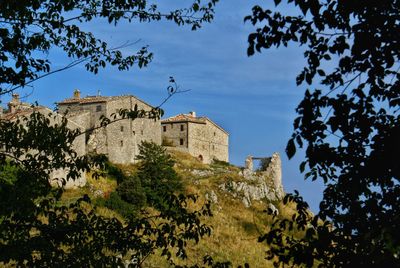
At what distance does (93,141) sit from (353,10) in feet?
136

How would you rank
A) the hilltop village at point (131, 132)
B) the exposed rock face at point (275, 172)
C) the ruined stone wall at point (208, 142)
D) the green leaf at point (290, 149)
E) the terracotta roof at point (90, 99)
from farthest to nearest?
1. the ruined stone wall at point (208, 142)
2. the exposed rock face at point (275, 172)
3. the terracotta roof at point (90, 99)
4. the hilltop village at point (131, 132)
5. the green leaf at point (290, 149)

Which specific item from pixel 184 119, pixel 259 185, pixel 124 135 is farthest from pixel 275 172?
pixel 184 119

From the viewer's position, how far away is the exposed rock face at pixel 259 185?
42.6 meters

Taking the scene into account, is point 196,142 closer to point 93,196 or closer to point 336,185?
point 93,196

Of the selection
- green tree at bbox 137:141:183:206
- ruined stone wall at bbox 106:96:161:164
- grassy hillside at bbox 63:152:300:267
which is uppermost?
ruined stone wall at bbox 106:96:161:164

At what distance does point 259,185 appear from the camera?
44906 millimetres

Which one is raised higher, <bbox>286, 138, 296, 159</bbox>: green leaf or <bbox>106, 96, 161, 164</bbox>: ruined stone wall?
<bbox>106, 96, 161, 164</bbox>: ruined stone wall

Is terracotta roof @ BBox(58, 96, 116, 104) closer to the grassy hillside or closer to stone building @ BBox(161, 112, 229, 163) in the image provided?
the grassy hillside

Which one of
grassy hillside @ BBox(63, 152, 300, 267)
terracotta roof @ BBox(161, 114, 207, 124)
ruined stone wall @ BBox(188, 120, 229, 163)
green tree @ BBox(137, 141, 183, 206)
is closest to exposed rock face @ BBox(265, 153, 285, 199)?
grassy hillside @ BBox(63, 152, 300, 267)

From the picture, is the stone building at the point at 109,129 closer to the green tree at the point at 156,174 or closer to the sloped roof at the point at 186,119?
the green tree at the point at 156,174

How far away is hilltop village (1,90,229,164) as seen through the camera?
4553cm

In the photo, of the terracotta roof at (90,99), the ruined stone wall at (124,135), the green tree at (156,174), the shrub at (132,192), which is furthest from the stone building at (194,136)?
the shrub at (132,192)

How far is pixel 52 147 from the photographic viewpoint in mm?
8000

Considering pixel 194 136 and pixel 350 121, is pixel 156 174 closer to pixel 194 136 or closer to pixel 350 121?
pixel 194 136
